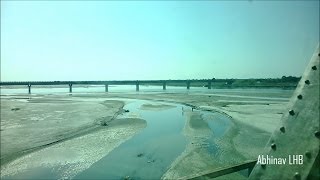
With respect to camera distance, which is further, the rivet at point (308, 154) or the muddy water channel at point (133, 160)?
the muddy water channel at point (133, 160)

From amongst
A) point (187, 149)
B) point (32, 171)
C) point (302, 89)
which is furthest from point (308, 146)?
point (187, 149)

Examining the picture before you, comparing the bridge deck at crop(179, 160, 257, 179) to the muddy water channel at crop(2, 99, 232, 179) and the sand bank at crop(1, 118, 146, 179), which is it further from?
the sand bank at crop(1, 118, 146, 179)

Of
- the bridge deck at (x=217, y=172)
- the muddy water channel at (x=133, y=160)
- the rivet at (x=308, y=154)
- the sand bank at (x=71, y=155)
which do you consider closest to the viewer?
the rivet at (x=308, y=154)

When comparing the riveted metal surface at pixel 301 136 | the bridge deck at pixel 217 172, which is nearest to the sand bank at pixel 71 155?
the bridge deck at pixel 217 172

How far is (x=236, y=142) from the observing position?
47.9 ft

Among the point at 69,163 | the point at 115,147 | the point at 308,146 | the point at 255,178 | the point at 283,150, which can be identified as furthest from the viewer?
the point at 115,147

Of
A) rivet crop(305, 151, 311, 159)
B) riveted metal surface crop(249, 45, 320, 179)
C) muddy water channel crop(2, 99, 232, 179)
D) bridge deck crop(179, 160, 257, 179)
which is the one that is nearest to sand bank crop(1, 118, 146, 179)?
muddy water channel crop(2, 99, 232, 179)

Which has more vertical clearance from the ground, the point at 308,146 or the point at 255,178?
the point at 308,146

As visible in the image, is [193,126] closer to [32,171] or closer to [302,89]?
[32,171]

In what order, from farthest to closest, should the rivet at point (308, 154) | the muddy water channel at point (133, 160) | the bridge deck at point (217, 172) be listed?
1. the muddy water channel at point (133, 160)
2. the bridge deck at point (217, 172)
3. the rivet at point (308, 154)

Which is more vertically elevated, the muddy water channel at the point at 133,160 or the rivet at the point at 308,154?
the rivet at the point at 308,154

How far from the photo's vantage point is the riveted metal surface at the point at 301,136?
1554 mm

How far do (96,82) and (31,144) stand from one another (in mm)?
140549

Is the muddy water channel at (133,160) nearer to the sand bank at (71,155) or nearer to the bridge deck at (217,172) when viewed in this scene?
A: the sand bank at (71,155)
